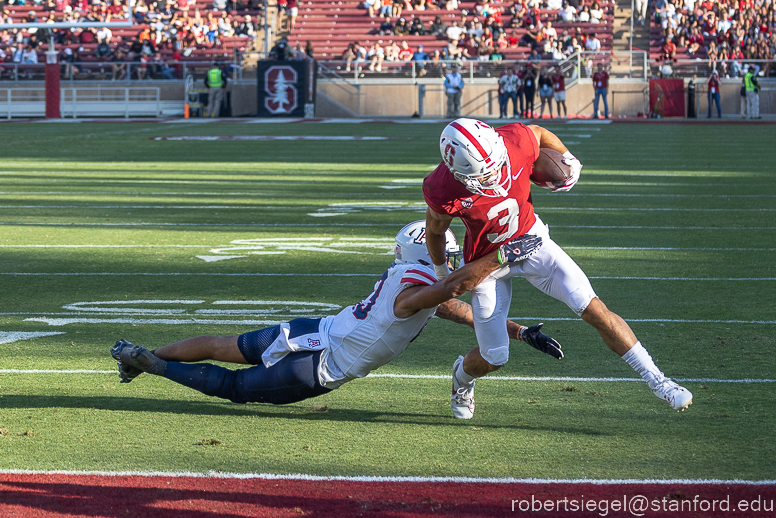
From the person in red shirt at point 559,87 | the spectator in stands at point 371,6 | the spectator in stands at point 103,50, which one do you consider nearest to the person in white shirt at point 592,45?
the person in red shirt at point 559,87

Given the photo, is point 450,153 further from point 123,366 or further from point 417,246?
point 123,366

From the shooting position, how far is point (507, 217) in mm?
4406

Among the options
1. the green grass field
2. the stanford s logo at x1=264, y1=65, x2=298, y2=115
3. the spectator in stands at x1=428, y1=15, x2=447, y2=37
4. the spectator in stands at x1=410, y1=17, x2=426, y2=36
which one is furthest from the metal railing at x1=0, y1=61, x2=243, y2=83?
the green grass field

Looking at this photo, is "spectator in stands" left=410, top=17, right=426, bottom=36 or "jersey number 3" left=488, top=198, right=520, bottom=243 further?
"spectator in stands" left=410, top=17, right=426, bottom=36

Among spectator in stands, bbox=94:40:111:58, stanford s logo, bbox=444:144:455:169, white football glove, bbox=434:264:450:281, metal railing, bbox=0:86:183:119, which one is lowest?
white football glove, bbox=434:264:450:281

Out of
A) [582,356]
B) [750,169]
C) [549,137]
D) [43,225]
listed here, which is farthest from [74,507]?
[750,169]

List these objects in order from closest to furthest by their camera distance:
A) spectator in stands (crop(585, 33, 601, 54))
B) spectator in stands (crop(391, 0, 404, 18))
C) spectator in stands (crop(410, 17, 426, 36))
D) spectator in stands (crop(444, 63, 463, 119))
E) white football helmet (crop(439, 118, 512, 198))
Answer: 1. white football helmet (crop(439, 118, 512, 198))
2. spectator in stands (crop(444, 63, 463, 119))
3. spectator in stands (crop(585, 33, 601, 54))
4. spectator in stands (crop(410, 17, 426, 36))
5. spectator in stands (crop(391, 0, 404, 18))

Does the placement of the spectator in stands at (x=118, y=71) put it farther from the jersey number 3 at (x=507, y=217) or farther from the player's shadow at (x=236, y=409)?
the jersey number 3 at (x=507, y=217)

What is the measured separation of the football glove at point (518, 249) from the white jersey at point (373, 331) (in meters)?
0.32

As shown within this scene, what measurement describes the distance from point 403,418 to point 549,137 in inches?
59.8

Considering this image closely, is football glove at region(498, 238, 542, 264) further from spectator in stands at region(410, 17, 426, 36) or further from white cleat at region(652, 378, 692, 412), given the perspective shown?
spectator in stands at region(410, 17, 426, 36)

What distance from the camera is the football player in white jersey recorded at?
4297 mm

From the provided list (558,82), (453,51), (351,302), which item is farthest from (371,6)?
(351,302)

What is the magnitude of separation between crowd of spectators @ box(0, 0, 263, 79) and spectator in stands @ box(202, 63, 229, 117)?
6.51 ft
